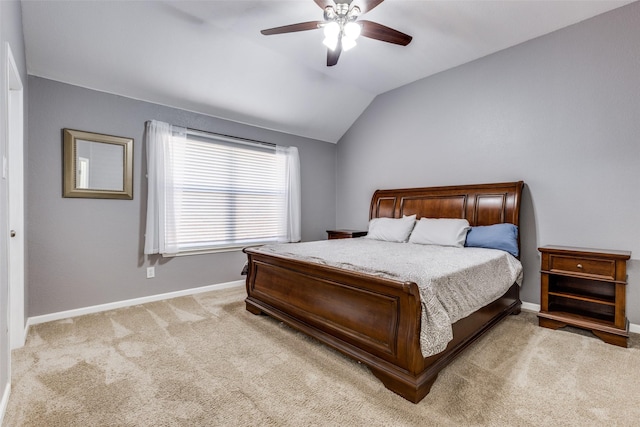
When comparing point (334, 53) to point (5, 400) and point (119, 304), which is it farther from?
point (119, 304)

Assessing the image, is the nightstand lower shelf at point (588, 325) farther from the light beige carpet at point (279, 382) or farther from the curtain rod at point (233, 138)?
the curtain rod at point (233, 138)

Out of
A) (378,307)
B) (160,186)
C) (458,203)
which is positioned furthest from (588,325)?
(160,186)

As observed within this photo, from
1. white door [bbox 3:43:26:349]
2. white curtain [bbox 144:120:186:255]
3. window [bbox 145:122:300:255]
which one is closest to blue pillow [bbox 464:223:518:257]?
window [bbox 145:122:300:255]

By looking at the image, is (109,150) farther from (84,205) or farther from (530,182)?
(530,182)

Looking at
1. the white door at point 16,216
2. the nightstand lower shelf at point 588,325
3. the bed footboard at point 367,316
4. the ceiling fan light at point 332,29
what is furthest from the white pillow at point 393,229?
the white door at point 16,216

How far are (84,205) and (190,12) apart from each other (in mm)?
2163

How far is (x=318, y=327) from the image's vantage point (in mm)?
2312

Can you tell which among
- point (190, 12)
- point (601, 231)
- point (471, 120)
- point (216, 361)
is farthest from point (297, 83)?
point (601, 231)

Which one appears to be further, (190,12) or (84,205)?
(84,205)

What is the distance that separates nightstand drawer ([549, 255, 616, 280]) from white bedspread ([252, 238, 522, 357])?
31 centimetres

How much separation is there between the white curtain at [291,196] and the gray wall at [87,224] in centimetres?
120

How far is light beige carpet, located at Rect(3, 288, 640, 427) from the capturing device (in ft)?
5.07

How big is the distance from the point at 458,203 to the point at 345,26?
7.95 feet

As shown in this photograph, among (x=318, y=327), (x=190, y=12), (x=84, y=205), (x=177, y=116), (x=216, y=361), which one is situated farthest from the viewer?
(x=177, y=116)
